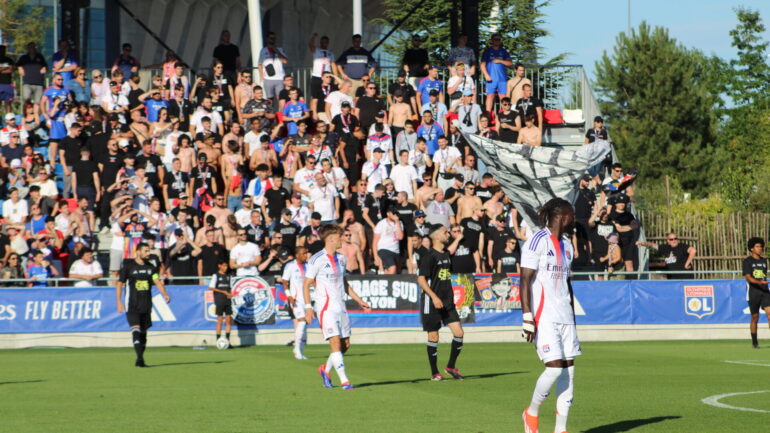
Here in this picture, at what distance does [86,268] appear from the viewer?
24438 millimetres

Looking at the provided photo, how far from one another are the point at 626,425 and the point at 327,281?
497 cm

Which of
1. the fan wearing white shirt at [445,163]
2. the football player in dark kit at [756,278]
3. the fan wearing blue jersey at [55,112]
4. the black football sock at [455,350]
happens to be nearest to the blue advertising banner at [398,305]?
the fan wearing white shirt at [445,163]

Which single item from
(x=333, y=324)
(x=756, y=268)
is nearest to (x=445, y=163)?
(x=756, y=268)

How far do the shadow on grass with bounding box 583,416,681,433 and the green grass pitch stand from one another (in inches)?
0.7

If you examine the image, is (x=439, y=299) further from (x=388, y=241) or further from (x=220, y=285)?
(x=220, y=285)

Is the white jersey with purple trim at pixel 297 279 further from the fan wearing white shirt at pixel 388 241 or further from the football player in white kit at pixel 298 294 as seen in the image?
the fan wearing white shirt at pixel 388 241

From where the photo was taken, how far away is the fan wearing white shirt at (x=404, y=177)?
2600 cm

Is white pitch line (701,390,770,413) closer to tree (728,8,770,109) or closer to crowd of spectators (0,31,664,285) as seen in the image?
crowd of spectators (0,31,664,285)

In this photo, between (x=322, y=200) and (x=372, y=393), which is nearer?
(x=372, y=393)

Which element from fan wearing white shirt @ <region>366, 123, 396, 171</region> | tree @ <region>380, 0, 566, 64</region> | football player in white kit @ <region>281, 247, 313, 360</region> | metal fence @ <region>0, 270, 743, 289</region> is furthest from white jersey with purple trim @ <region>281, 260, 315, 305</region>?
tree @ <region>380, 0, 566, 64</region>

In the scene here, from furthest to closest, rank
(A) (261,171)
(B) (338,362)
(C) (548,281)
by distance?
1. (A) (261,171)
2. (B) (338,362)
3. (C) (548,281)

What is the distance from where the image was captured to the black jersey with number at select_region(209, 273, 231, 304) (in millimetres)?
24094

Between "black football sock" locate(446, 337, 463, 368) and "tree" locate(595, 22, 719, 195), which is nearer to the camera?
"black football sock" locate(446, 337, 463, 368)

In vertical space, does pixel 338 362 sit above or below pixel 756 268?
below
